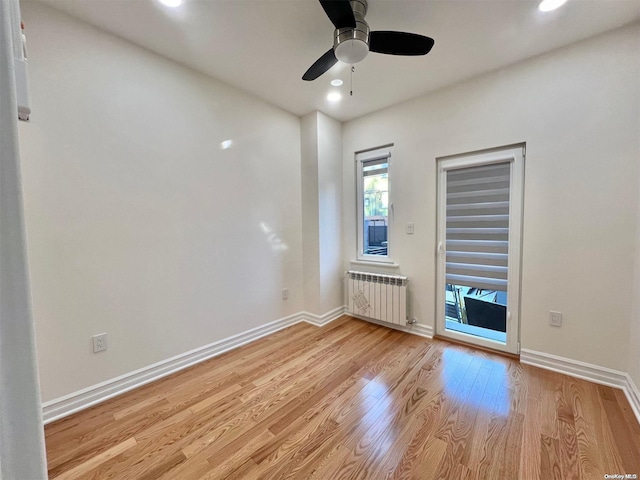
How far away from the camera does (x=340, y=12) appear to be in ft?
4.77

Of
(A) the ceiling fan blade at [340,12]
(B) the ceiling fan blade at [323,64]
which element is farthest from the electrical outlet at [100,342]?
(A) the ceiling fan blade at [340,12]

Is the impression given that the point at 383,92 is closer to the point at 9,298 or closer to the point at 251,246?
the point at 251,246

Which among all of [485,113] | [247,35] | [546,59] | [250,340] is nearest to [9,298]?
[247,35]

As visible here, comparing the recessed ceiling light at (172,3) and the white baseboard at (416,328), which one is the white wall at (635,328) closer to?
the white baseboard at (416,328)

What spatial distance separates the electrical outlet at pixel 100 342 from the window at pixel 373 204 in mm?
2651


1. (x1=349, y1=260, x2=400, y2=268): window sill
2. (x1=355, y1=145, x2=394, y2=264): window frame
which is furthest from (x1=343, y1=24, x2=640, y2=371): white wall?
(x1=349, y1=260, x2=400, y2=268): window sill

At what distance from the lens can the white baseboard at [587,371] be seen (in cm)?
179

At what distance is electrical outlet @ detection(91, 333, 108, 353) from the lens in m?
1.88

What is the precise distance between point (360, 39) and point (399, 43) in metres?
0.29

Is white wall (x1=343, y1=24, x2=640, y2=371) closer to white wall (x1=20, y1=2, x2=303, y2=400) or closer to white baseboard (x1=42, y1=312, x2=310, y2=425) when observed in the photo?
white wall (x1=20, y1=2, x2=303, y2=400)

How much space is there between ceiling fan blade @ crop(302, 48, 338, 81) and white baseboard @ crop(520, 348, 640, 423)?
9.25ft

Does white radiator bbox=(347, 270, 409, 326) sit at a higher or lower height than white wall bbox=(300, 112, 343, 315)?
lower

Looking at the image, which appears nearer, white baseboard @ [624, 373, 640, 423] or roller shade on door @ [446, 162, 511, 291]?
white baseboard @ [624, 373, 640, 423]

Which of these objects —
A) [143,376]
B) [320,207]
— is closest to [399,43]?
[320,207]
